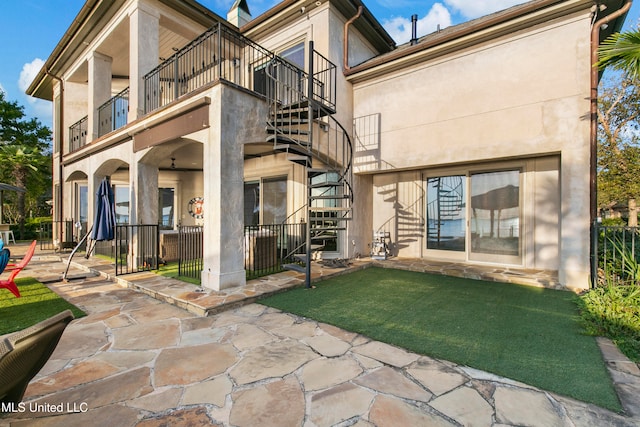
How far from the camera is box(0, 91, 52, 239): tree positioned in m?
12.1

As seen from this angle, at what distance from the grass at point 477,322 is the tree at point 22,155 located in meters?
14.9

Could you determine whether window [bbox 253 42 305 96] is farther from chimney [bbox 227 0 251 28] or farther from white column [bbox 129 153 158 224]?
white column [bbox 129 153 158 224]

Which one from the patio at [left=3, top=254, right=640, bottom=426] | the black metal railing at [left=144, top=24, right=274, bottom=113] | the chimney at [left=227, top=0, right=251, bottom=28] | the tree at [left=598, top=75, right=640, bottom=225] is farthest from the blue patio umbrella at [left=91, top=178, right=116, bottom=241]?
the tree at [left=598, top=75, right=640, bottom=225]

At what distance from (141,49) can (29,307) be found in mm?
5295

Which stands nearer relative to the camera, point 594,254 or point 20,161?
point 594,254

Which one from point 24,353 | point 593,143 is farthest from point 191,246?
point 593,143

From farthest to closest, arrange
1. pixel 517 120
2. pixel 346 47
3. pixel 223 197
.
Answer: pixel 346 47, pixel 517 120, pixel 223 197

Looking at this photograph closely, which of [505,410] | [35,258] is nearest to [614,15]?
[505,410]

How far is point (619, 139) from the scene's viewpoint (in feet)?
32.7

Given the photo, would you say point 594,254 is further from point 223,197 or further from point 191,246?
point 191,246

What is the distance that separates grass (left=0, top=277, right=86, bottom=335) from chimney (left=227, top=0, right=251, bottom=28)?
840 cm

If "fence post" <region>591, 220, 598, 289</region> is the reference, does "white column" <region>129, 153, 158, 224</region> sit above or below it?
above

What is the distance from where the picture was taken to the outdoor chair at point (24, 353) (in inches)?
51.0

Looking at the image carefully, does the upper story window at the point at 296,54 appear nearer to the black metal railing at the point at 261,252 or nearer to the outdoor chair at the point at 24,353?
the black metal railing at the point at 261,252
